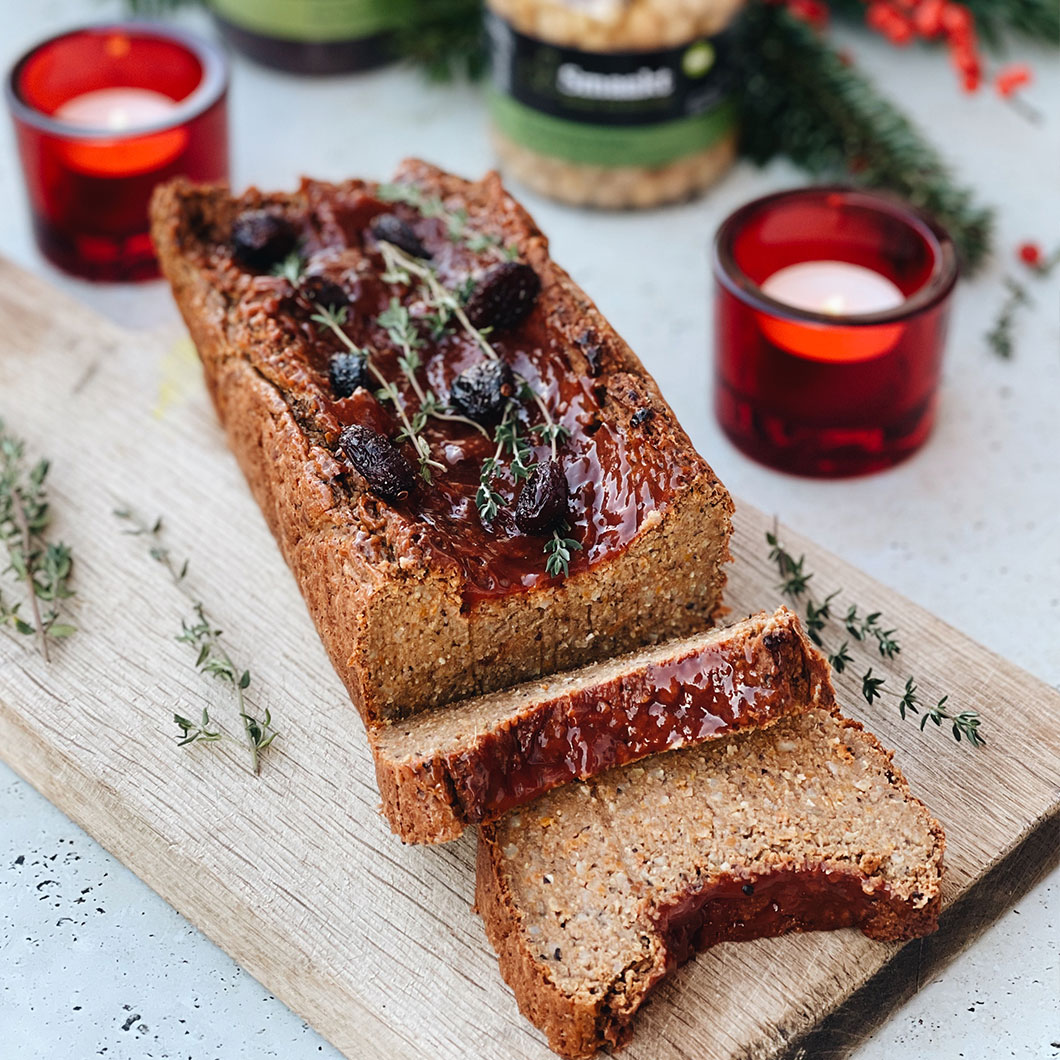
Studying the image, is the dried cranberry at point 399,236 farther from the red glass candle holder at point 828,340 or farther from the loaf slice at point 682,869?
the loaf slice at point 682,869

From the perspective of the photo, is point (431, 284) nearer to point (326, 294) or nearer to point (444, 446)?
point (326, 294)

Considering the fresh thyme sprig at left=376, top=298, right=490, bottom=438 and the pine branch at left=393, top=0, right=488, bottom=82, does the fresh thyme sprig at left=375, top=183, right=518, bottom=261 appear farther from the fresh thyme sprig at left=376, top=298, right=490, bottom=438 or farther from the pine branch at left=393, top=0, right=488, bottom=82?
the pine branch at left=393, top=0, right=488, bottom=82

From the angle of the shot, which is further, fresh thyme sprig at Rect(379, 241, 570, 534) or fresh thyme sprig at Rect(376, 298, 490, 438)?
fresh thyme sprig at Rect(376, 298, 490, 438)

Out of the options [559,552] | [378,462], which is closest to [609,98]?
[378,462]

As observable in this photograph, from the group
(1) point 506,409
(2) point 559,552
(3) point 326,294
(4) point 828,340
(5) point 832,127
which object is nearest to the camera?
(2) point 559,552

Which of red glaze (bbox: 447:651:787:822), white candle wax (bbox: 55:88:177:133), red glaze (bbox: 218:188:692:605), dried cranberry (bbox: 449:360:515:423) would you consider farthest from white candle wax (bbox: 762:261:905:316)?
white candle wax (bbox: 55:88:177:133)

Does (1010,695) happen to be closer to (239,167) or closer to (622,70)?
(622,70)

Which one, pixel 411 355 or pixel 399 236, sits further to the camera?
pixel 399 236

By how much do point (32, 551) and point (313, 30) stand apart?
106 inches

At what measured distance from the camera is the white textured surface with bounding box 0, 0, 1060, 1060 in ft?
11.2

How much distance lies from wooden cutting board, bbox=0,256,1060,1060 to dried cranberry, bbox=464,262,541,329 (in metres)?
0.87

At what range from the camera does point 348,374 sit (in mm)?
3770

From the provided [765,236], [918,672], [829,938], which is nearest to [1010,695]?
[918,672]

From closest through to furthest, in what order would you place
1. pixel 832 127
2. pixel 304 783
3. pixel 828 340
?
pixel 304 783 → pixel 828 340 → pixel 832 127
